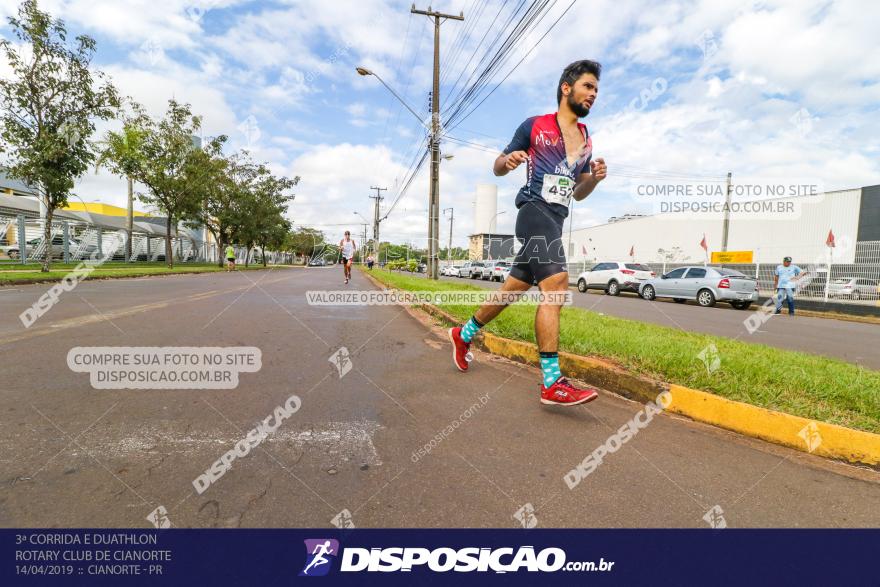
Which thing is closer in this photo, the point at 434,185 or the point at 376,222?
the point at 434,185

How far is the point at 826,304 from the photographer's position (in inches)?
546

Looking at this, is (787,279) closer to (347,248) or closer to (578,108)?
(578,108)

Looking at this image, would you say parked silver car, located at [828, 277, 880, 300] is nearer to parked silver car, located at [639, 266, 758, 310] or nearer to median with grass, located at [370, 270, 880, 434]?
parked silver car, located at [639, 266, 758, 310]

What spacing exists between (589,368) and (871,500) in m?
1.86

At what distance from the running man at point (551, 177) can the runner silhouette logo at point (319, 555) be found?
1.82 meters

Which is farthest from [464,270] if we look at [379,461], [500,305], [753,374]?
[379,461]

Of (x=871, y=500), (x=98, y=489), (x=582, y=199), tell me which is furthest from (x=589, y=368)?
(x=98, y=489)

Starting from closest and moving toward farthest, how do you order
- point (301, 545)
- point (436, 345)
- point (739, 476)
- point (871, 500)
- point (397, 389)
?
1. point (301, 545)
2. point (871, 500)
3. point (739, 476)
4. point (397, 389)
5. point (436, 345)

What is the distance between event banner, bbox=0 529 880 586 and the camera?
4.61 feet

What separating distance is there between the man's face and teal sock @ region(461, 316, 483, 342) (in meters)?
1.84

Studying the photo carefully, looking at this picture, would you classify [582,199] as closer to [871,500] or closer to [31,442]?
[871,500]

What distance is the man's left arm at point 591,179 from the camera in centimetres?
323

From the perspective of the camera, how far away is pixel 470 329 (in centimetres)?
373

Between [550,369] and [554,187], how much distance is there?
1335 mm
